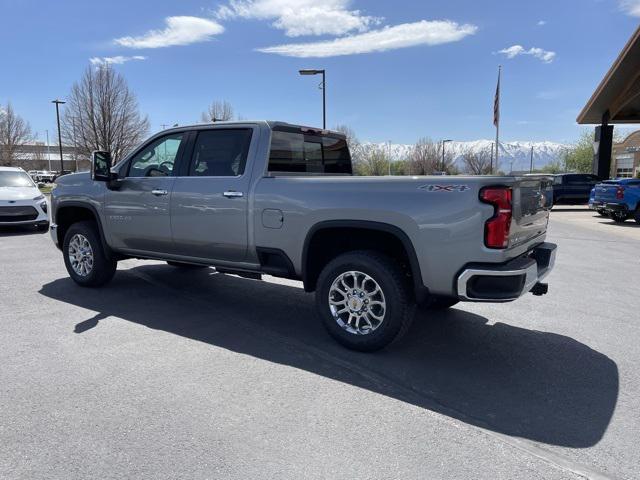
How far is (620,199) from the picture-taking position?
671 inches

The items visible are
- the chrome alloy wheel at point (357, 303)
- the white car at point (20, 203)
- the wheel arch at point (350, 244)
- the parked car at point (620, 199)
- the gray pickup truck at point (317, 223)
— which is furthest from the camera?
the parked car at point (620, 199)

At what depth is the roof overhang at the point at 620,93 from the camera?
66.3 ft

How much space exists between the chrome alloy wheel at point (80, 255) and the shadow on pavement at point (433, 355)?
30 centimetres

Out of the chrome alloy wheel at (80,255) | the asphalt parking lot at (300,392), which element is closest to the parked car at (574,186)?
the asphalt parking lot at (300,392)

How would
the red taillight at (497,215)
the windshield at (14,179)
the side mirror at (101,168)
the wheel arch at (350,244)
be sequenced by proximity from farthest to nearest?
the windshield at (14,179)
the side mirror at (101,168)
the wheel arch at (350,244)
the red taillight at (497,215)

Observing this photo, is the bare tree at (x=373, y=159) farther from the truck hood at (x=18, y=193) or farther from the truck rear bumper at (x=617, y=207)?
the truck hood at (x=18, y=193)

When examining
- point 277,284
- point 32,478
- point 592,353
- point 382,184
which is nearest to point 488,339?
point 592,353

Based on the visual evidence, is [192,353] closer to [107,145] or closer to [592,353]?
[592,353]

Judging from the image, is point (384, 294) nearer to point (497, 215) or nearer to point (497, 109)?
point (497, 215)

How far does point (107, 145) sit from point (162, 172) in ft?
102

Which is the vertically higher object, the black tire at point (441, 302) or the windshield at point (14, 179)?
the windshield at point (14, 179)

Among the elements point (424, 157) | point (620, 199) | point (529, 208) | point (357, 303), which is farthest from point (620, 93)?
point (424, 157)

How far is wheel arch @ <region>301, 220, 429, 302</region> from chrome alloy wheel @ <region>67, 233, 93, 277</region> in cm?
330

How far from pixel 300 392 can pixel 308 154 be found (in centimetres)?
291
